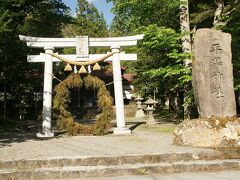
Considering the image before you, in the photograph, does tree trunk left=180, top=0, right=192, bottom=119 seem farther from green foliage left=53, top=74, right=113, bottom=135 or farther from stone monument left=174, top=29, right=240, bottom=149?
stone monument left=174, top=29, right=240, bottom=149

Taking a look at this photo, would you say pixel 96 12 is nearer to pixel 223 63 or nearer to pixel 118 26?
pixel 118 26

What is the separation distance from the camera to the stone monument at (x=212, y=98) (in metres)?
9.94

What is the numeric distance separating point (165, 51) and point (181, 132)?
9.04 meters

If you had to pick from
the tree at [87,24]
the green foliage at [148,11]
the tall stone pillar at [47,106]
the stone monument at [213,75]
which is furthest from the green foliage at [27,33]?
the tree at [87,24]

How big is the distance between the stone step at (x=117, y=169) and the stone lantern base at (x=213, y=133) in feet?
4.83

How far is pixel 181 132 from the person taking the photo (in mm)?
10422

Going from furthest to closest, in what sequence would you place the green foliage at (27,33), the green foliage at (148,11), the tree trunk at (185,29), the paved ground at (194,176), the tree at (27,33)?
the tree at (27,33) < the green foliage at (27,33) < the green foliage at (148,11) < the tree trunk at (185,29) < the paved ground at (194,176)

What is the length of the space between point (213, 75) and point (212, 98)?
2.43 ft

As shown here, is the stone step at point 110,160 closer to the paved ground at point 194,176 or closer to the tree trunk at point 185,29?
the paved ground at point 194,176

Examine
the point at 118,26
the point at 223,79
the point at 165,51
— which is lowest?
the point at 223,79

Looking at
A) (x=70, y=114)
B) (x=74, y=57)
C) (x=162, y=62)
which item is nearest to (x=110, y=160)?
(x=70, y=114)

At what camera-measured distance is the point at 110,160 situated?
8430 millimetres

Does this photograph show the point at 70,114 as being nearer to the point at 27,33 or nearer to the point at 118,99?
the point at 118,99

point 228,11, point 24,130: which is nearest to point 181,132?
point 228,11
